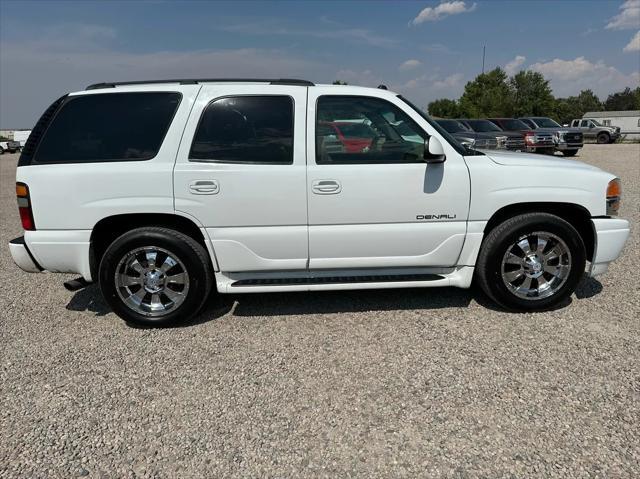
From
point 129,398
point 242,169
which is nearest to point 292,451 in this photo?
point 129,398

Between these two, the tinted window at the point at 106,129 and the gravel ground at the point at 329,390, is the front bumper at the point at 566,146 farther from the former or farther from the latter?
the tinted window at the point at 106,129

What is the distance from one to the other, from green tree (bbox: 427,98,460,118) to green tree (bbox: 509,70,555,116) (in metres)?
10.4

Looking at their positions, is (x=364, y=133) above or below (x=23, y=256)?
above

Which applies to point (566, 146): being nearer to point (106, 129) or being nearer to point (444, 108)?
point (106, 129)

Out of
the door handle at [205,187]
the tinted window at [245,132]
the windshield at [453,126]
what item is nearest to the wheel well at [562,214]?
the tinted window at [245,132]

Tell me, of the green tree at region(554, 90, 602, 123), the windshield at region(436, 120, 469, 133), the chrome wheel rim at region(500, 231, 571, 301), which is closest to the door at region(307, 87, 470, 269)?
the chrome wheel rim at region(500, 231, 571, 301)

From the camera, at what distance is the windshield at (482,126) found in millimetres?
18031

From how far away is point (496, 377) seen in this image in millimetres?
2838

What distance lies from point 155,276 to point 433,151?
2.42 meters

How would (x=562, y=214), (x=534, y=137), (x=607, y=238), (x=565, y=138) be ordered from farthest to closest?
(x=565, y=138), (x=534, y=137), (x=562, y=214), (x=607, y=238)

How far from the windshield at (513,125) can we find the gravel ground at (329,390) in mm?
16364

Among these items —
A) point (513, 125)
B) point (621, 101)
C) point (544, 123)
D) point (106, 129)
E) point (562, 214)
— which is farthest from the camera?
point (621, 101)

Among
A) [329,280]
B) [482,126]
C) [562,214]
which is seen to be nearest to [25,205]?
[329,280]

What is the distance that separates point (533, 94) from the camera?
78.3 m
